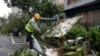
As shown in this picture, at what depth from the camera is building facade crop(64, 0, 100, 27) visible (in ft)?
62.1

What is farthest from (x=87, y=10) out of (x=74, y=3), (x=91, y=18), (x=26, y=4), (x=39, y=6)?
(x=26, y=4)

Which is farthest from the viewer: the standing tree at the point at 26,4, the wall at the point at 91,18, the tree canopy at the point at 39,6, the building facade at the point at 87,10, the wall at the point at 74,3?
the standing tree at the point at 26,4

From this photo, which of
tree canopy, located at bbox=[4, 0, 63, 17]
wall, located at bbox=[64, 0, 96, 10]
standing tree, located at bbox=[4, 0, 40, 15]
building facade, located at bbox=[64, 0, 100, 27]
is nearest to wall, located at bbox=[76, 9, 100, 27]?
building facade, located at bbox=[64, 0, 100, 27]

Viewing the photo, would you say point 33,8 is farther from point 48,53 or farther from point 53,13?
point 48,53

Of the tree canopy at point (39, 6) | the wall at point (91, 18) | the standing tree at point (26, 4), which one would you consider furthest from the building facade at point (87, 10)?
the standing tree at point (26, 4)

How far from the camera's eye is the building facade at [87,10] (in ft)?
62.1

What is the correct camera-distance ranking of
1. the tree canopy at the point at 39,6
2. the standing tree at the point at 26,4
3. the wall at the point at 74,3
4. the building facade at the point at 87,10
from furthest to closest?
the standing tree at the point at 26,4 < the tree canopy at the point at 39,6 < the wall at the point at 74,3 < the building facade at the point at 87,10

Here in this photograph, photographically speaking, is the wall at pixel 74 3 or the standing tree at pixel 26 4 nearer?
the wall at pixel 74 3

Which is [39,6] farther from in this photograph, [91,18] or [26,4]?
[91,18]

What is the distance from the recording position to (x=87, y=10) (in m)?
20.8

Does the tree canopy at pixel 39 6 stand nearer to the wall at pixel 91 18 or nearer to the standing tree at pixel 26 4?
the standing tree at pixel 26 4

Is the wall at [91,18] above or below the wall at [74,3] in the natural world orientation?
below

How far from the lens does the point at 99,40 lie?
13.2 m

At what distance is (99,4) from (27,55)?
9.90 meters
